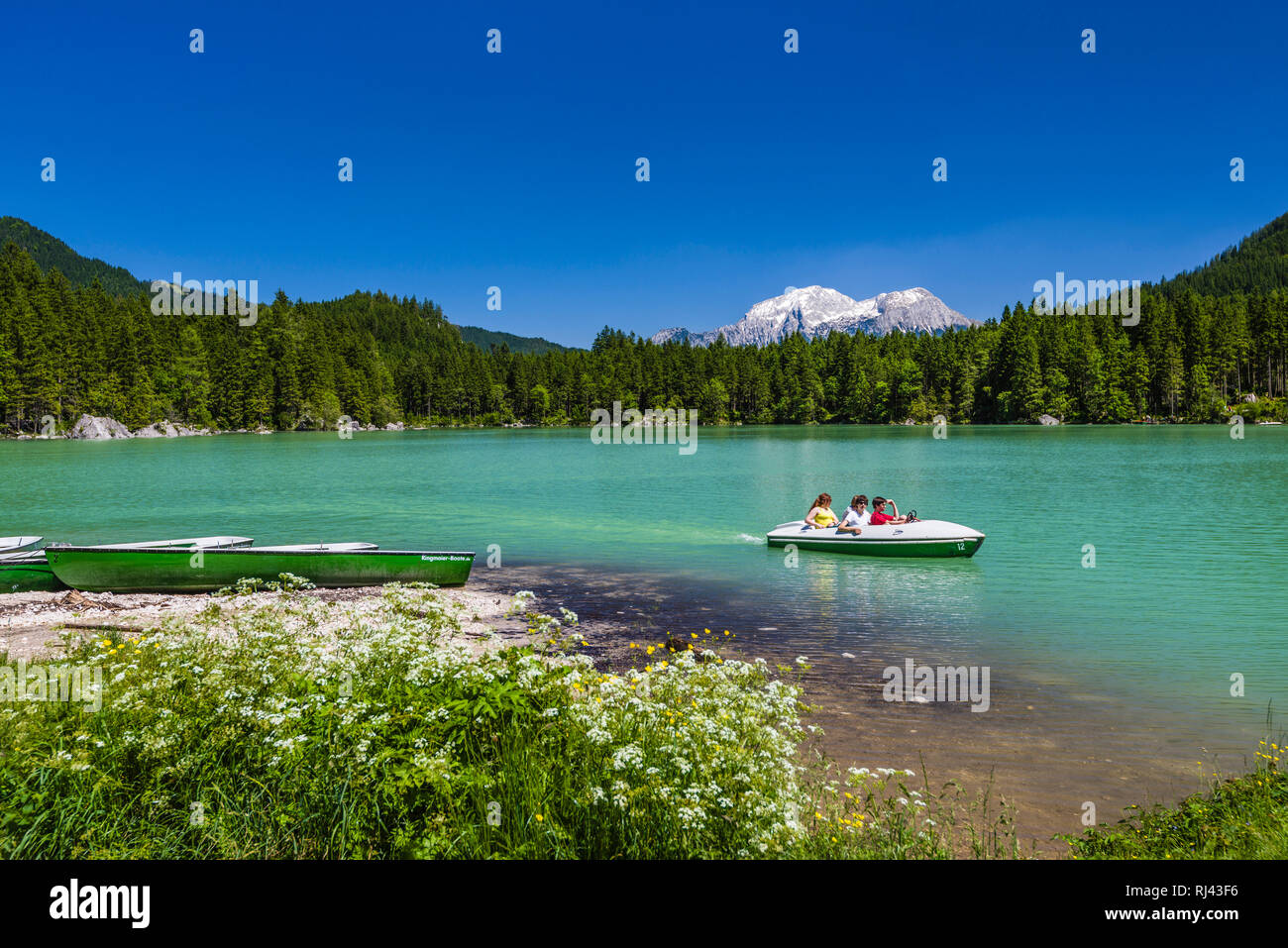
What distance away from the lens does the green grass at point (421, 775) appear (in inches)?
179

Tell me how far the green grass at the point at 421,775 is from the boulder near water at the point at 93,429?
4882 inches

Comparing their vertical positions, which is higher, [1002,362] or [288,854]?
[1002,362]

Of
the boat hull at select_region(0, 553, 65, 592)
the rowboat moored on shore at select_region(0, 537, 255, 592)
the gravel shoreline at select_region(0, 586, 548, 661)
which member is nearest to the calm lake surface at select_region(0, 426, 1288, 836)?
the gravel shoreline at select_region(0, 586, 548, 661)

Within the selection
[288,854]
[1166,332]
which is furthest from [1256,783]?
[1166,332]

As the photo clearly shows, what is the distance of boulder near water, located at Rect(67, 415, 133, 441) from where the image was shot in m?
105

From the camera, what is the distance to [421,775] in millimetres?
4832

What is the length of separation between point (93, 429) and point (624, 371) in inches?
4388

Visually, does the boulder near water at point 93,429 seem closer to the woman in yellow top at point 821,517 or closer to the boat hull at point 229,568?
the boat hull at point 229,568

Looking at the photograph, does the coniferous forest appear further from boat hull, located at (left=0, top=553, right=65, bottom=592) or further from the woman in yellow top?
the woman in yellow top

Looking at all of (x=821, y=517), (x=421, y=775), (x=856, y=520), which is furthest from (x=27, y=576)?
(x=856, y=520)

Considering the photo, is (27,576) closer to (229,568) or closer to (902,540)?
(229,568)

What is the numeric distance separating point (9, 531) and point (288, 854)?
29514 mm

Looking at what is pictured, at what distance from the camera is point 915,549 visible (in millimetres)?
20781
